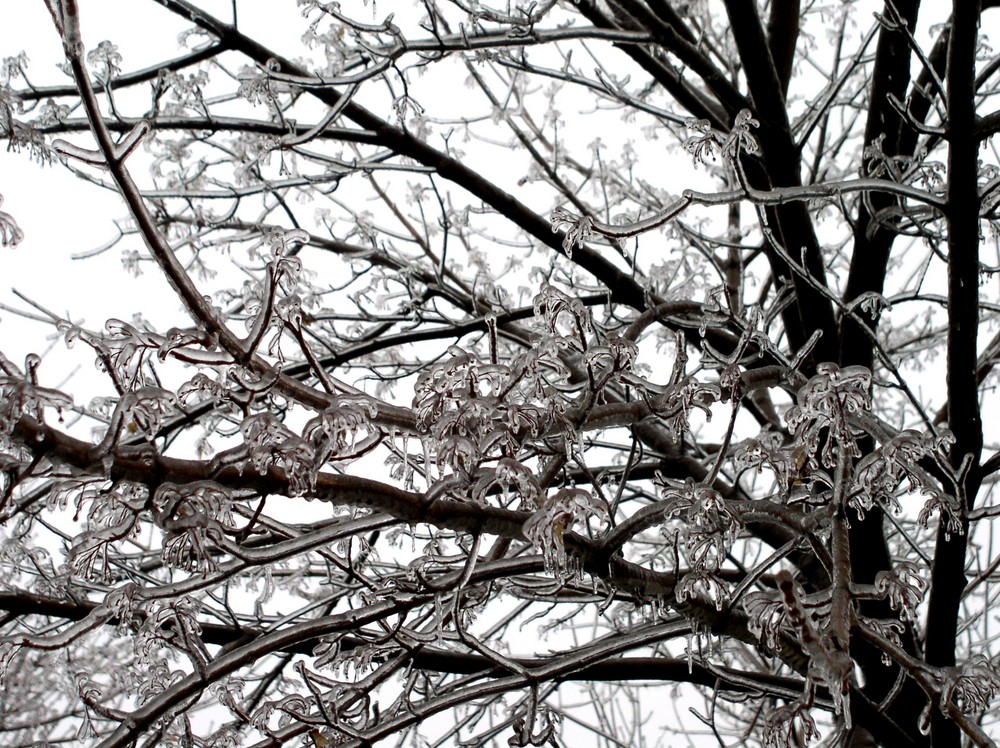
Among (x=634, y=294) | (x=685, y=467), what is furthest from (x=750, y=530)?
(x=634, y=294)

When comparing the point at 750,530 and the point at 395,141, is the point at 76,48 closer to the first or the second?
the point at 395,141

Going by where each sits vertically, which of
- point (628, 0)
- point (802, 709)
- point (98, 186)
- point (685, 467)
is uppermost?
point (98, 186)

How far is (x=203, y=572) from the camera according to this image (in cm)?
178

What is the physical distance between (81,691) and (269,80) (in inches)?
96.0

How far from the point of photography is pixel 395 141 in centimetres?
411

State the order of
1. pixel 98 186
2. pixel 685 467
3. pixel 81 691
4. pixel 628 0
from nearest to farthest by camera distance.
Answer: pixel 81 691 < pixel 628 0 < pixel 98 186 < pixel 685 467

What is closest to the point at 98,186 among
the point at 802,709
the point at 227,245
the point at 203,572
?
the point at 227,245

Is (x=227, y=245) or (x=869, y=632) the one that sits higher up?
(x=227, y=245)

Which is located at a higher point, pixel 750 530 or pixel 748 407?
pixel 748 407

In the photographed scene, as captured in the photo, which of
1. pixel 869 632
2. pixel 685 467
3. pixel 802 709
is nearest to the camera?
pixel 802 709

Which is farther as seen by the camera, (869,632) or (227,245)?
(227,245)

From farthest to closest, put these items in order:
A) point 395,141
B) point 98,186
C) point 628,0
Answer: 1. point 395,141
2. point 98,186
3. point 628,0

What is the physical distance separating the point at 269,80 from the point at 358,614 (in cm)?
228

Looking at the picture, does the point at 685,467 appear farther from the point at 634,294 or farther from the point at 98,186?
the point at 98,186
